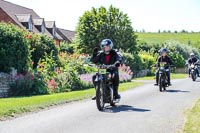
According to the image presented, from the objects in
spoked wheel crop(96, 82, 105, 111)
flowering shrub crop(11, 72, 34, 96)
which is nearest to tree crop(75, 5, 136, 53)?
flowering shrub crop(11, 72, 34, 96)

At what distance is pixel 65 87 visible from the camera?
2238 cm

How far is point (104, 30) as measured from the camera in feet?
209

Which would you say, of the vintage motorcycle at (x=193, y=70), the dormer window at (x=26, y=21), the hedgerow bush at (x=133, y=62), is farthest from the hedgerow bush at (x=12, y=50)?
the dormer window at (x=26, y=21)

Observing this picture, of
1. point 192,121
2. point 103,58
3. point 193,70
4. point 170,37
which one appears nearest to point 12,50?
point 103,58

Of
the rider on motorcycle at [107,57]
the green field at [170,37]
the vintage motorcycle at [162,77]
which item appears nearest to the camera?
the rider on motorcycle at [107,57]

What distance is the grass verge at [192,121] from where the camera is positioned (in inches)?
365

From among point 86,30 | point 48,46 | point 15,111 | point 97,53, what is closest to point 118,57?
point 97,53

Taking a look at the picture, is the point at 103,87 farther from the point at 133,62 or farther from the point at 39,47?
the point at 133,62

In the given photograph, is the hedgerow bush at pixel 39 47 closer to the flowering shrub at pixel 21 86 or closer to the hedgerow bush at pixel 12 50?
the hedgerow bush at pixel 12 50

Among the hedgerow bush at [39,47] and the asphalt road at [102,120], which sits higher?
the hedgerow bush at [39,47]

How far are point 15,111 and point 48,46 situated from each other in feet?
56.2

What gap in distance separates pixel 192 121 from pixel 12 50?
39.3 ft

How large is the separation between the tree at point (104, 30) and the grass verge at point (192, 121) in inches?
1979

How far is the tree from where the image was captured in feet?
208
